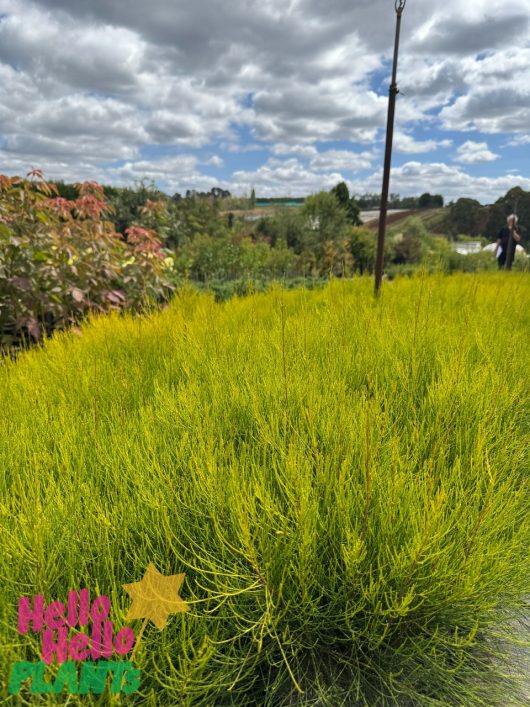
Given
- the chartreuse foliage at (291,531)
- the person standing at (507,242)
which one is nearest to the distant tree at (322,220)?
the person standing at (507,242)

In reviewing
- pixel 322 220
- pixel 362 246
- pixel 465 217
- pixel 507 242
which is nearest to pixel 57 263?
pixel 507 242

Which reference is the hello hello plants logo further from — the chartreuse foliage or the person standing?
the person standing

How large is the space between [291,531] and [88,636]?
59cm

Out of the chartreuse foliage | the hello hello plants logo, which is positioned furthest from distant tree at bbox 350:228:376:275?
the hello hello plants logo

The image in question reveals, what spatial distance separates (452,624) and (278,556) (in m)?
0.61

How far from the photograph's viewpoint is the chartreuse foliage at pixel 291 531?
1.18m

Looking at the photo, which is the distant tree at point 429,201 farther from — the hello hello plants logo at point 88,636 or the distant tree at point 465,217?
the hello hello plants logo at point 88,636

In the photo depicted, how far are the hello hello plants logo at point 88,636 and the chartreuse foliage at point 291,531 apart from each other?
0.12ft

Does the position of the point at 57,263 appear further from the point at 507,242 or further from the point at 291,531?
the point at 507,242

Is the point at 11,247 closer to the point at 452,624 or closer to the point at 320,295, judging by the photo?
the point at 320,295

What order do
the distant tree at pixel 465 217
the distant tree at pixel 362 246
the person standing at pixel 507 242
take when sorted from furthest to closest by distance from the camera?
the distant tree at pixel 465 217 < the distant tree at pixel 362 246 < the person standing at pixel 507 242

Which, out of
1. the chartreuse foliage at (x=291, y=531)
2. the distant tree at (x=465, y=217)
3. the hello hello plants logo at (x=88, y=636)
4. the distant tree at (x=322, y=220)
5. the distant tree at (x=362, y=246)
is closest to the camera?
the hello hello plants logo at (x=88, y=636)

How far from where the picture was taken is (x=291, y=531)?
4.18ft

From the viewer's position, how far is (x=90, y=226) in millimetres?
4555
